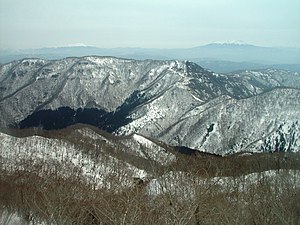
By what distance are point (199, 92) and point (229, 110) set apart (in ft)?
99.3

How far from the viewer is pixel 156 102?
124750 millimetres

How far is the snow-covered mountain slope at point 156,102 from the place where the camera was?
312 feet

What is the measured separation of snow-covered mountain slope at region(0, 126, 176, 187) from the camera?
189 ft

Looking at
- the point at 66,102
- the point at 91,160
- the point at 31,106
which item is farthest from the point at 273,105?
the point at 31,106

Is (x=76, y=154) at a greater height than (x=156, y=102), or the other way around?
(x=76, y=154)

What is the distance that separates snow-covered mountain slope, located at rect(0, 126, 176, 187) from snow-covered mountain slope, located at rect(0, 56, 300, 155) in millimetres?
22941

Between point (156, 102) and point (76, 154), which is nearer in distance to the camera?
point (76, 154)

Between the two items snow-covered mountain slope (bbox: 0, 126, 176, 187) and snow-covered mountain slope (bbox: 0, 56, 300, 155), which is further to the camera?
snow-covered mountain slope (bbox: 0, 56, 300, 155)

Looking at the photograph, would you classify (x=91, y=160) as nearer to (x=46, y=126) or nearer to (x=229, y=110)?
(x=229, y=110)

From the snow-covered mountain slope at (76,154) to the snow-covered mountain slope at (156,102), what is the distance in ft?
75.3

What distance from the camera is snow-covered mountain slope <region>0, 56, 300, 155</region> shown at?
312 ft

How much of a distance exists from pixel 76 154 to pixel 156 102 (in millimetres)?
60470

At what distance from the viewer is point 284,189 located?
19.2m

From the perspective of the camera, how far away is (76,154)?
6675cm
